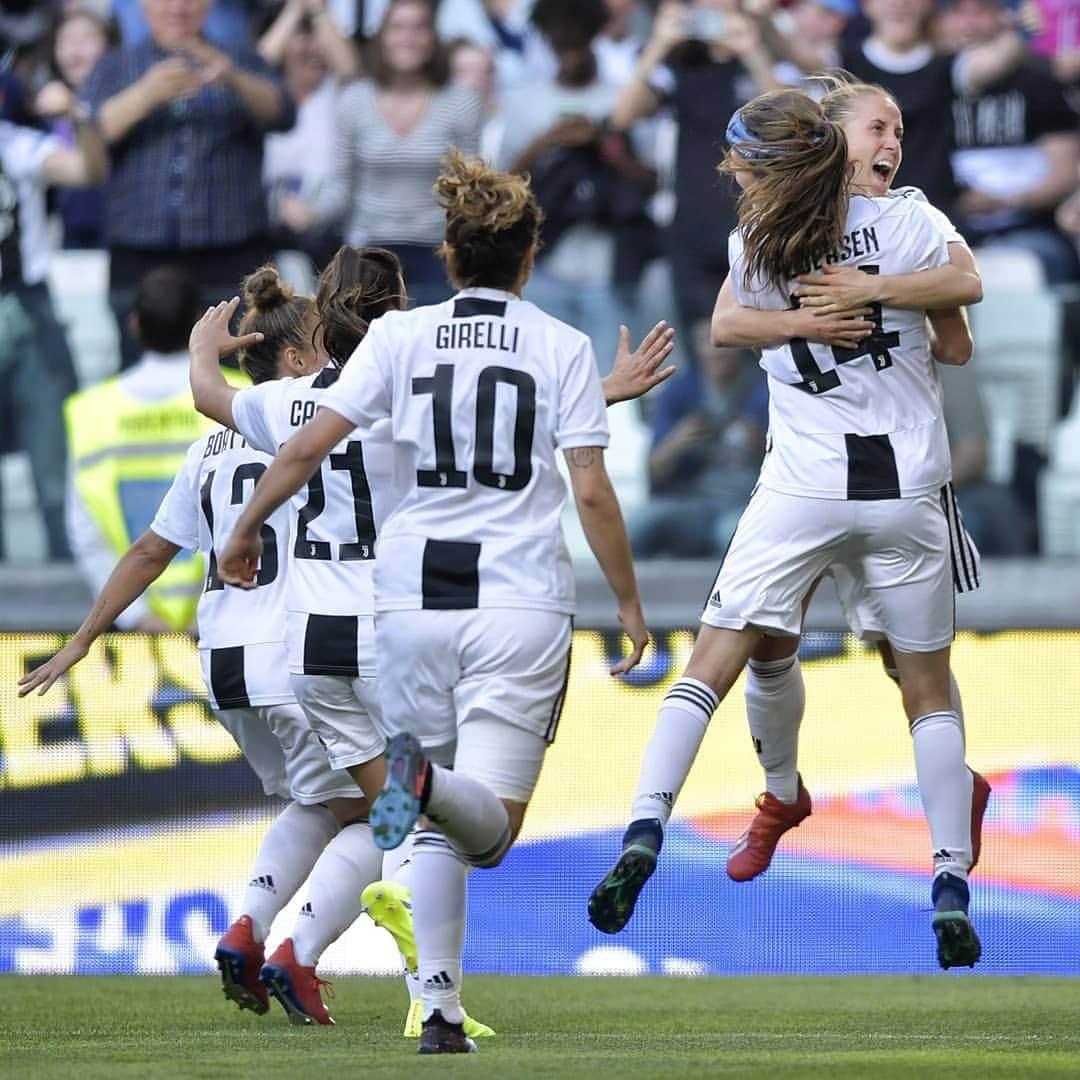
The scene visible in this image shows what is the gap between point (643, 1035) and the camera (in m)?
6.05

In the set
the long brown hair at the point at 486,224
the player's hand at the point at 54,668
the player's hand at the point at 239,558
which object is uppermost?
the long brown hair at the point at 486,224

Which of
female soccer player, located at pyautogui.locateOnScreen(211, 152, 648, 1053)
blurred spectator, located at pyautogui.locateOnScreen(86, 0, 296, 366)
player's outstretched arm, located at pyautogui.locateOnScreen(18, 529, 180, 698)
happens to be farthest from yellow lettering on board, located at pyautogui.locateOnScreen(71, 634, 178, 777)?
female soccer player, located at pyautogui.locateOnScreen(211, 152, 648, 1053)

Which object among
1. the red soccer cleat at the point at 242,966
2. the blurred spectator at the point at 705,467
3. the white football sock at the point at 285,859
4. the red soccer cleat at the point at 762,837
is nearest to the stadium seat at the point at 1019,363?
the blurred spectator at the point at 705,467

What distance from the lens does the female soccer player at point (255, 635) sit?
6.56 metres

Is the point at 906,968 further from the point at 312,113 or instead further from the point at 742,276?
the point at 312,113

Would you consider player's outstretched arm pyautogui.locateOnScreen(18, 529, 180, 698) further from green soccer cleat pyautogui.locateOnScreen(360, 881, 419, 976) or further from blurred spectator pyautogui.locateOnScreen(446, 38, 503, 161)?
blurred spectator pyautogui.locateOnScreen(446, 38, 503, 161)

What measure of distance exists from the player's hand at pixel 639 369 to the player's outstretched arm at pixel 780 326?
0.59 feet

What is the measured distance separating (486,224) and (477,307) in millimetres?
200

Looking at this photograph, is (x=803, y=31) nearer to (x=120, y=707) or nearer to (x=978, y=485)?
(x=978, y=485)

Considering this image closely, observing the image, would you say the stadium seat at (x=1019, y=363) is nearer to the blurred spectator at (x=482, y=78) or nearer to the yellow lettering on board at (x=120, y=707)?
the blurred spectator at (x=482, y=78)

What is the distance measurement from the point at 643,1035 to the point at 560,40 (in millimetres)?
6620

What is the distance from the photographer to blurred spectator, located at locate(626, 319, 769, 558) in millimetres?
10141

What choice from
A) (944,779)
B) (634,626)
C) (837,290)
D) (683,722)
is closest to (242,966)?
(683,722)

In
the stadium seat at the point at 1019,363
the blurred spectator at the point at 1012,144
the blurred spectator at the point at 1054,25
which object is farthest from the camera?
the blurred spectator at the point at 1054,25
